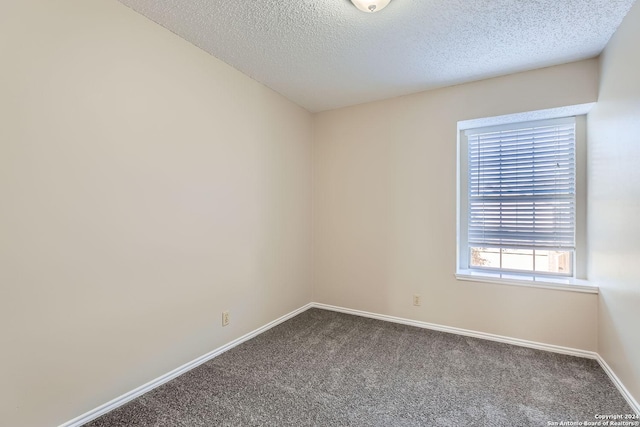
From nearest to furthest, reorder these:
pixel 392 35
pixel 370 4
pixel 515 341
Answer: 1. pixel 370 4
2. pixel 392 35
3. pixel 515 341

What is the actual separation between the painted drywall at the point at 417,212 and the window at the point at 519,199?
29 centimetres

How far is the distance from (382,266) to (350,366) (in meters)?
1.28

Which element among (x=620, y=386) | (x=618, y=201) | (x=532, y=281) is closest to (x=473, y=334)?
(x=532, y=281)

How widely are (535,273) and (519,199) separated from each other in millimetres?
725

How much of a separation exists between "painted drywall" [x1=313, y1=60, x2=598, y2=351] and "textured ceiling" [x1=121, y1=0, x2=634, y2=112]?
26 centimetres

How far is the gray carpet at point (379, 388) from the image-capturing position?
170cm

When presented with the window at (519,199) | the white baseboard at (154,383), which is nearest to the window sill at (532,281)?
the window at (519,199)

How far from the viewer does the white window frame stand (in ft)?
8.36

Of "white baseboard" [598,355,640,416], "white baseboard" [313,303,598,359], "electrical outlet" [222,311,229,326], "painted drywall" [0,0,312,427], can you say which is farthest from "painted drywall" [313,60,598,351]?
"electrical outlet" [222,311,229,326]

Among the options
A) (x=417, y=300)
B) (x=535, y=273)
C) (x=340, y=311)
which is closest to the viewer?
(x=535, y=273)

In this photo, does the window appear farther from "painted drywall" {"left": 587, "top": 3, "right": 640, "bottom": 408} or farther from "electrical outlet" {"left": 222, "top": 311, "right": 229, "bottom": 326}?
"electrical outlet" {"left": 222, "top": 311, "right": 229, "bottom": 326}

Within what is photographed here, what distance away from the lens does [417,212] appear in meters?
3.09

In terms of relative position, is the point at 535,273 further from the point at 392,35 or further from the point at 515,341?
the point at 392,35

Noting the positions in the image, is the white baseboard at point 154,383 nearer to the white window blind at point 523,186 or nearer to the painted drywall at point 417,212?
the painted drywall at point 417,212
